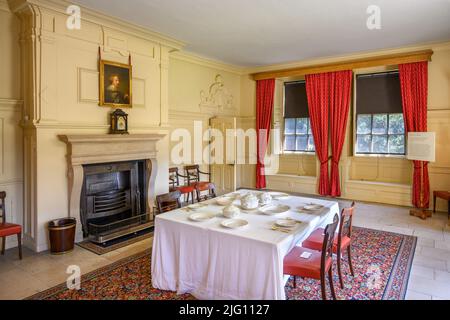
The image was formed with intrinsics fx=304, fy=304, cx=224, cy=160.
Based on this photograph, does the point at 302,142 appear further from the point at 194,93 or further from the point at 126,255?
the point at 126,255

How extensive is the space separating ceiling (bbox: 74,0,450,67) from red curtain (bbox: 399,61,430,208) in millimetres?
530

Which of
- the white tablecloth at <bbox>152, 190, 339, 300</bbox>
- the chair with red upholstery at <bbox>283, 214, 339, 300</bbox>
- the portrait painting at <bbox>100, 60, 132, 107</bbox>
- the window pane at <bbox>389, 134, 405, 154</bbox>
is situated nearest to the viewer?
the white tablecloth at <bbox>152, 190, 339, 300</bbox>

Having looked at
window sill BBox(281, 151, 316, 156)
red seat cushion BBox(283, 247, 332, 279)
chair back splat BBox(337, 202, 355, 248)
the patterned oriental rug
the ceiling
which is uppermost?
the ceiling

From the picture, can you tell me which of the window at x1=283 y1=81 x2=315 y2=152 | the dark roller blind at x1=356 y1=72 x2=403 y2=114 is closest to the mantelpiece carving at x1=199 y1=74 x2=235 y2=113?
the window at x1=283 y1=81 x2=315 y2=152

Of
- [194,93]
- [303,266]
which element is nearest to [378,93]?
[194,93]

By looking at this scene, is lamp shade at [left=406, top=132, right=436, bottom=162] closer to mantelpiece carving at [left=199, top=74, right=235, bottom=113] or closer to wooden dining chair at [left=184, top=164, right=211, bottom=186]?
mantelpiece carving at [left=199, top=74, right=235, bottom=113]

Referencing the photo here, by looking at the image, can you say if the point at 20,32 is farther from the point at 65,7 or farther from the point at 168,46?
the point at 168,46

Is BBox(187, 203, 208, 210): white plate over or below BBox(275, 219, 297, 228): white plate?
over

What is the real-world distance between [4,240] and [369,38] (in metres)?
6.50

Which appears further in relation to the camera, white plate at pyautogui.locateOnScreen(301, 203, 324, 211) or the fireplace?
the fireplace

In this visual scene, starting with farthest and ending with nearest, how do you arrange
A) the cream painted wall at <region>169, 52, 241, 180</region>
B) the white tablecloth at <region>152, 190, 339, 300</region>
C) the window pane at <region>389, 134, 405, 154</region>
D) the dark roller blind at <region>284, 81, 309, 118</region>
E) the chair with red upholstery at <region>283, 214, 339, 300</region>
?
1. the dark roller blind at <region>284, 81, 309, 118</region>
2. the window pane at <region>389, 134, 405, 154</region>
3. the cream painted wall at <region>169, 52, 241, 180</region>
4. the chair with red upholstery at <region>283, 214, 339, 300</region>
5. the white tablecloth at <region>152, 190, 339, 300</region>

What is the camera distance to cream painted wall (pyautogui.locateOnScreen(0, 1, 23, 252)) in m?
3.93

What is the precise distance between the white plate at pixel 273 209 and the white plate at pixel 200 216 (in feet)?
1.89
